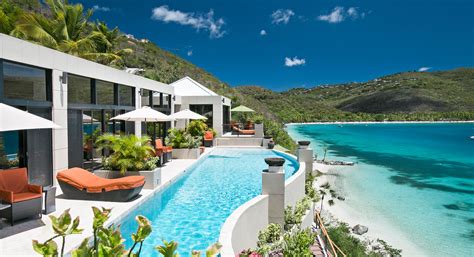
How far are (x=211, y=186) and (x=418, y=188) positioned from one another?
18.3 m

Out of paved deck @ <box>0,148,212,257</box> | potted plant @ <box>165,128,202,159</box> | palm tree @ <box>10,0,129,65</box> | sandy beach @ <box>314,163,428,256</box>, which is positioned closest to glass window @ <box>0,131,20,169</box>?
paved deck @ <box>0,148,212,257</box>

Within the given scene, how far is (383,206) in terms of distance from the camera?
17.9 meters

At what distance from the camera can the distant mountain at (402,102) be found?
311 ft

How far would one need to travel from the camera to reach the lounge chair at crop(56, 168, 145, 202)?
7457mm

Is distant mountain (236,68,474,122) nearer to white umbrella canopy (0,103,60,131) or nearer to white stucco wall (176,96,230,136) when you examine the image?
white stucco wall (176,96,230,136)

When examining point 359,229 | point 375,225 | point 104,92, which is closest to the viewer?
point 104,92

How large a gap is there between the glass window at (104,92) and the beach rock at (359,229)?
11939 millimetres

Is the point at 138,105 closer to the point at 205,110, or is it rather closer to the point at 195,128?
the point at 195,128

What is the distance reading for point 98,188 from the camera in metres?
7.46

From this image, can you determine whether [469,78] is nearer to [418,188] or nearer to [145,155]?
[418,188]

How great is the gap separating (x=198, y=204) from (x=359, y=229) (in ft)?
31.1

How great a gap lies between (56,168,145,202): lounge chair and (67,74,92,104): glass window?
2.96 meters

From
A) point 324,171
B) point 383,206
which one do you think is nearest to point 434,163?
point 324,171

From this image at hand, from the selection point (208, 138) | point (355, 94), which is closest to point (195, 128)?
point (208, 138)
